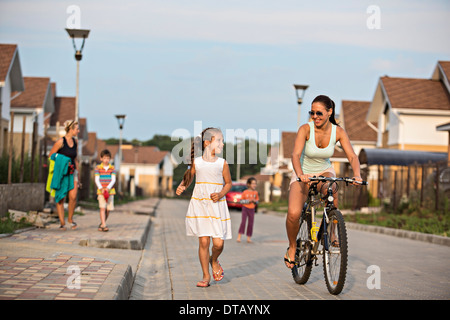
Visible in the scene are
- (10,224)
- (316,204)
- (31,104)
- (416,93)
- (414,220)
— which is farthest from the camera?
(31,104)

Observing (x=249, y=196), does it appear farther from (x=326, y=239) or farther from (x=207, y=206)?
(x=326, y=239)

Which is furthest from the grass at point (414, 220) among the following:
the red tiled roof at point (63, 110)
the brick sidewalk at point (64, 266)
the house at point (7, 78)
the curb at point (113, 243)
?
the red tiled roof at point (63, 110)

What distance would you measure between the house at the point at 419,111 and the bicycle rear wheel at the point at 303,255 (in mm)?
30485

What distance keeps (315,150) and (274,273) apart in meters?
2.32

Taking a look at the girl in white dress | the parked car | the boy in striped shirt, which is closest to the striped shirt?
the boy in striped shirt

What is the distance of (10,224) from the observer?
1160cm

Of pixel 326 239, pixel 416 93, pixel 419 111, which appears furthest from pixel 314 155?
pixel 416 93

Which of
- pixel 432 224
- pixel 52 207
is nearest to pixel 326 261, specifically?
pixel 432 224

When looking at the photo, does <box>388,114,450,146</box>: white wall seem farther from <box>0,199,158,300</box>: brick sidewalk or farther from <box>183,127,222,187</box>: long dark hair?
<box>183,127,222,187</box>: long dark hair

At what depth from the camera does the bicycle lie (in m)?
6.34

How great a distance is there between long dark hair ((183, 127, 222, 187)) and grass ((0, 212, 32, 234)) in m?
4.66

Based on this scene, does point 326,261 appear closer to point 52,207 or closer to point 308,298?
point 308,298
